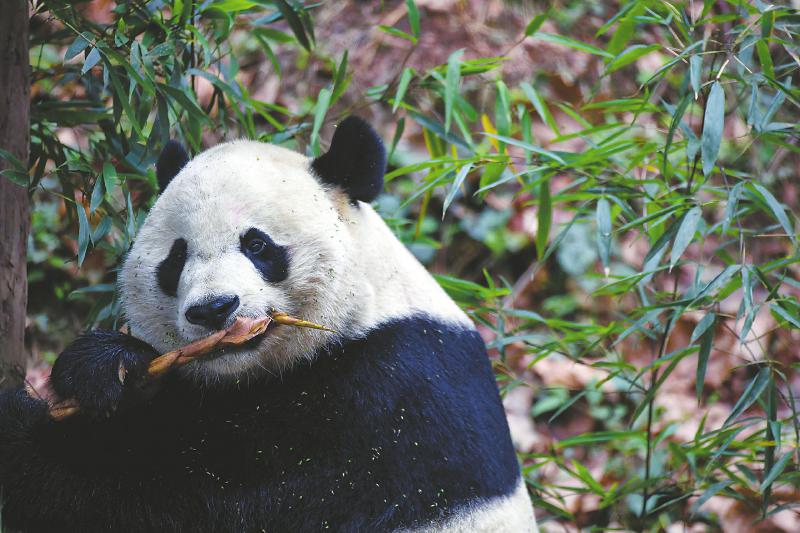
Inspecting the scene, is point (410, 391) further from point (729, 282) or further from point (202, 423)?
point (729, 282)

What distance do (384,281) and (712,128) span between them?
109cm

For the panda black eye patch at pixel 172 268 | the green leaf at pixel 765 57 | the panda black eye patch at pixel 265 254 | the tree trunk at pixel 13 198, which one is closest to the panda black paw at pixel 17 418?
the tree trunk at pixel 13 198

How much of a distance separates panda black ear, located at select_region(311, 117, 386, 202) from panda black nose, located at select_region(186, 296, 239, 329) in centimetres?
57

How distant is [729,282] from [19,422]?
91.3 inches

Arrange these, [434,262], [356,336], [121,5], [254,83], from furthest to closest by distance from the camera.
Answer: [254,83]
[434,262]
[121,5]
[356,336]

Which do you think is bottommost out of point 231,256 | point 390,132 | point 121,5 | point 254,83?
point 390,132

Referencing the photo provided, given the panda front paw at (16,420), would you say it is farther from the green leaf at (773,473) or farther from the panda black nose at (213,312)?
the green leaf at (773,473)

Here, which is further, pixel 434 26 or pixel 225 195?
pixel 434 26

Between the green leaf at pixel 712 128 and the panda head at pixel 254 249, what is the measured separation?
965 mm

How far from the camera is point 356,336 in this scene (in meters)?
2.46

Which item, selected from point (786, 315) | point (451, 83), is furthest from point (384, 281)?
point (786, 315)

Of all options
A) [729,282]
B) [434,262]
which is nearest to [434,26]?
[434,262]

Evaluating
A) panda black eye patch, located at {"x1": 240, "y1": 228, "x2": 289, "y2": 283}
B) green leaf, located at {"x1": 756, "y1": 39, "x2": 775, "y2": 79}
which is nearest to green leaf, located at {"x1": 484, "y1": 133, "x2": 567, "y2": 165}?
green leaf, located at {"x1": 756, "y1": 39, "x2": 775, "y2": 79}

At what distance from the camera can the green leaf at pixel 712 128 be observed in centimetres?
265
